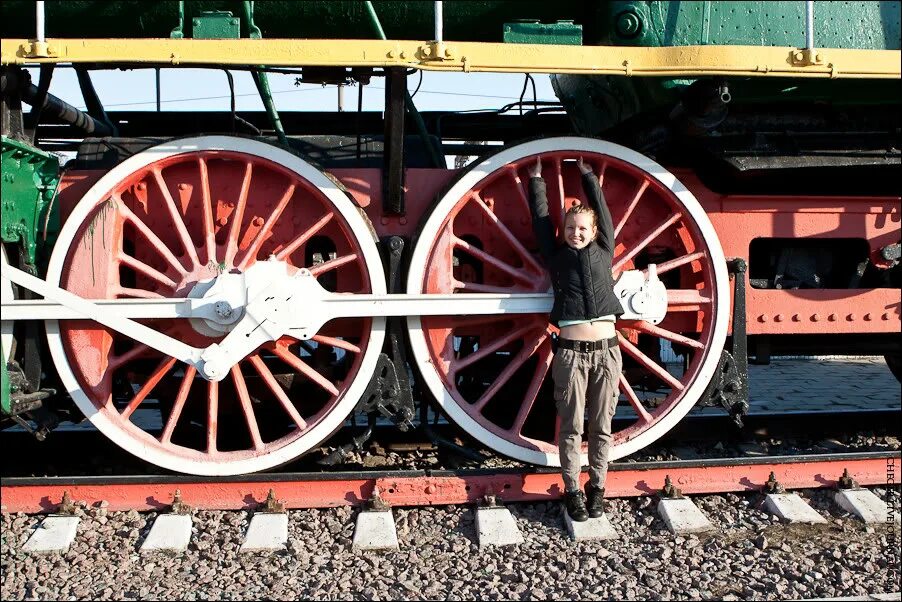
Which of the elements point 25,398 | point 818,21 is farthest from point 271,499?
point 818,21

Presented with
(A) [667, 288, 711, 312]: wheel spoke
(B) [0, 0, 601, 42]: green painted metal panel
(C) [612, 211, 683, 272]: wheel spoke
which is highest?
(B) [0, 0, 601, 42]: green painted metal panel

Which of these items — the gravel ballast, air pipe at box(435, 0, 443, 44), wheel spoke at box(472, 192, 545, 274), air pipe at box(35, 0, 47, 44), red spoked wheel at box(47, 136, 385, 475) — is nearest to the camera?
the gravel ballast

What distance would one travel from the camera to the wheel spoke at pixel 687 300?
389 centimetres

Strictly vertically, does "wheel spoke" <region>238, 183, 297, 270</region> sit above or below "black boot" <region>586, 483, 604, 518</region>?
above

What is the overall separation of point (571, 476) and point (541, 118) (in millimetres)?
2427

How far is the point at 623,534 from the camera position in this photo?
11.4 feet

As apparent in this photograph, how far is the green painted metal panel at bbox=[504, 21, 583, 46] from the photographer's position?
151 inches

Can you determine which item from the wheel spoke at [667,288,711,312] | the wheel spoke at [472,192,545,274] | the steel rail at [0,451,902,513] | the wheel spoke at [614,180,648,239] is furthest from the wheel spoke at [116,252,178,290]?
the wheel spoke at [667,288,711,312]

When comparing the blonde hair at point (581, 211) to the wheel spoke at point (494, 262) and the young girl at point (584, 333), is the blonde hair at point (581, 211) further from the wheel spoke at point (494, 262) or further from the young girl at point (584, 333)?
the wheel spoke at point (494, 262)

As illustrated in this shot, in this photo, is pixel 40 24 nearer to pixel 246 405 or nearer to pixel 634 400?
pixel 246 405

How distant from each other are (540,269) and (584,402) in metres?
0.65

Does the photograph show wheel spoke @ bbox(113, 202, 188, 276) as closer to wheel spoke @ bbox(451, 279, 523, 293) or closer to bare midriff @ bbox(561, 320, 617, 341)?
wheel spoke @ bbox(451, 279, 523, 293)

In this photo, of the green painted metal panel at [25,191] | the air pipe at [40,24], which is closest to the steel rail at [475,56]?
the air pipe at [40,24]

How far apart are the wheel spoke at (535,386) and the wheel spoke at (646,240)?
1.61 feet
